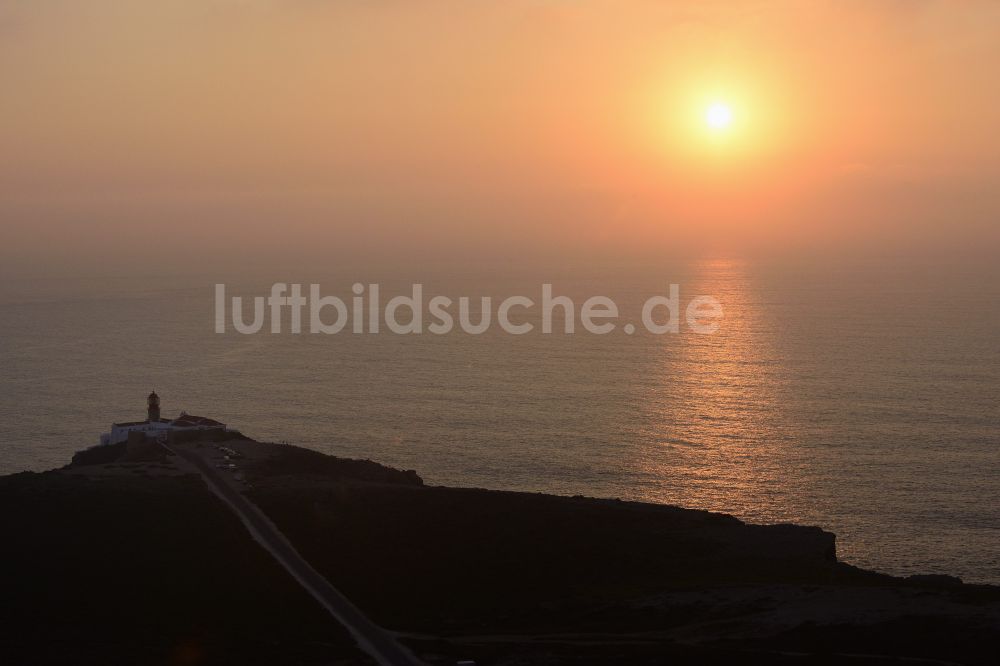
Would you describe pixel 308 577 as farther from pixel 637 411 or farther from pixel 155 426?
pixel 637 411

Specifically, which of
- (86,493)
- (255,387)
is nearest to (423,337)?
(255,387)

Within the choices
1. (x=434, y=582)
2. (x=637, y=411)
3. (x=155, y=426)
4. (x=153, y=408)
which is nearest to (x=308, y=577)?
(x=434, y=582)

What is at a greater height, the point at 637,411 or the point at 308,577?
the point at 637,411

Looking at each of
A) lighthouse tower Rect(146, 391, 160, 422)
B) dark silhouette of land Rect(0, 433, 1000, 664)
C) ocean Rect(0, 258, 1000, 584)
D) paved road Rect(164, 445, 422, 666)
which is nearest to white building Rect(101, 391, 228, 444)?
lighthouse tower Rect(146, 391, 160, 422)

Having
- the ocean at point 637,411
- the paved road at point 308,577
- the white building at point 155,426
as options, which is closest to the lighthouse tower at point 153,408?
the white building at point 155,426

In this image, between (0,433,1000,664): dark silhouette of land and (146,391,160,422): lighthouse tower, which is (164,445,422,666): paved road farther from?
(146,391,160,422): lighthouse tower

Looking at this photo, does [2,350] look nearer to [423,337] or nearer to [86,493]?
[423,337]

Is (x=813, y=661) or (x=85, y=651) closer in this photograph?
(x=813, y=661)
